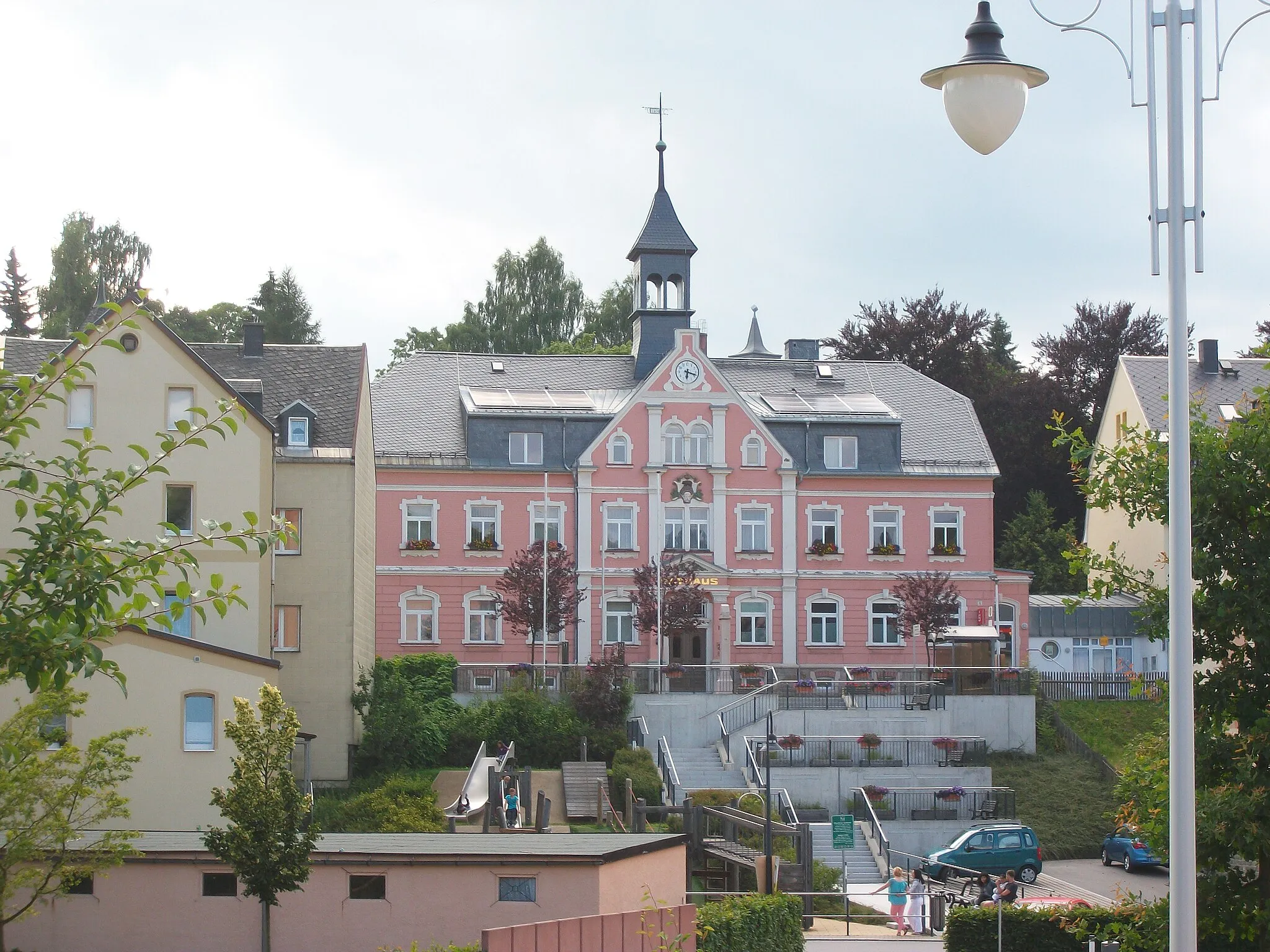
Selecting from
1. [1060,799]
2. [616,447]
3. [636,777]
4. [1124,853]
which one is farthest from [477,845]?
[616,447]

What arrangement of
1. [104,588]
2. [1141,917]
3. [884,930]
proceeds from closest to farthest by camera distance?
[104,588] < [1141,917] < [884,930]

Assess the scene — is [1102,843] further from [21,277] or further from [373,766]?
[21,277]

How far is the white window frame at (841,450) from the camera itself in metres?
61.5

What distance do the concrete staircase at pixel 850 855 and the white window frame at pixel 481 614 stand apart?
60.3 feet

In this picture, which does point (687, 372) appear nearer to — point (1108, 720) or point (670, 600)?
point (670, 600)

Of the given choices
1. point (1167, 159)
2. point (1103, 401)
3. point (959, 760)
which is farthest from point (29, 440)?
point (1103, 401)

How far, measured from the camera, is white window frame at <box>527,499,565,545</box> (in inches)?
2352

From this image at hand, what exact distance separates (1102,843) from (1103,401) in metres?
35.4

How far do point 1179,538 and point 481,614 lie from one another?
4792 centimetres

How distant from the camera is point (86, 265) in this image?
283 feet

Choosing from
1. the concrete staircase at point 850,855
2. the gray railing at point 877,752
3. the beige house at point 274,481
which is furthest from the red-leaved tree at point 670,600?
the concrete staircase at point 850,855

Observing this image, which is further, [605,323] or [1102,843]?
[605,323]

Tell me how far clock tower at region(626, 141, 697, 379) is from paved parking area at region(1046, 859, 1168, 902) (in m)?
27.6

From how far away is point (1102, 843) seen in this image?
1715 inches
